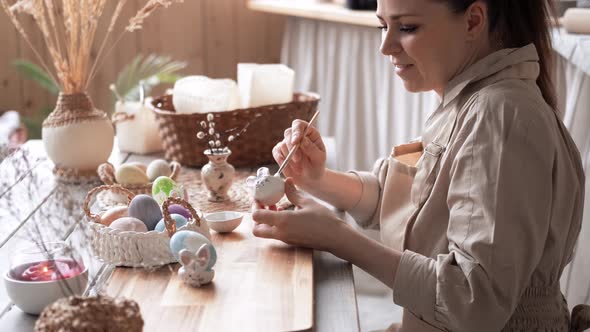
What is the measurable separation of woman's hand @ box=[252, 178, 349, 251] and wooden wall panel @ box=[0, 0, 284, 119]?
241 cm

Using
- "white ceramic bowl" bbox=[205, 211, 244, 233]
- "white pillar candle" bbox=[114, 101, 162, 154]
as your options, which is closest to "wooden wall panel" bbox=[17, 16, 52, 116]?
"white pillar candle" bbox=[114, 101, 162, 154]

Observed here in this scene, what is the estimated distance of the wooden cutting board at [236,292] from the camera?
3.28ft

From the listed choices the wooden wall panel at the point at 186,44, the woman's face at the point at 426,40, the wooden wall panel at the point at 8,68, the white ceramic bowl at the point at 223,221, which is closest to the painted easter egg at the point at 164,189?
the white ceramic bowl at the point at 223,221

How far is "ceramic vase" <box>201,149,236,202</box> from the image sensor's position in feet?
5.15

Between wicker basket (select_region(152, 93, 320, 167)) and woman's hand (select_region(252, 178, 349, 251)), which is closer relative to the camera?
woman's hand (select_region(252, 178, 349, 251))

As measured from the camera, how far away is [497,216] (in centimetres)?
111

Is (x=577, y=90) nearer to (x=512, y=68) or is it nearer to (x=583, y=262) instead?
(x=583, y=262)

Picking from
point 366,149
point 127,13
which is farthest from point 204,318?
point 127,13

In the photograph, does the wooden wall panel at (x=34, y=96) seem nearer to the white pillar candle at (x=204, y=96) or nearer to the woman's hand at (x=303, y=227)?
the white pillar candle at (x=204, y=96)

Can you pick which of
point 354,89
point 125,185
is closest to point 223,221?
point 125,185

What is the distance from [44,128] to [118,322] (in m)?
1.05

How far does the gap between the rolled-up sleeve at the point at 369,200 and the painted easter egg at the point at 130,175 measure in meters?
0.41

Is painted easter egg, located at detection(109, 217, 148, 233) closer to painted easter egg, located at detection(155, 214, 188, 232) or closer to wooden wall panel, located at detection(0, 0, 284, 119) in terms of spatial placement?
painted easter egg, located at detection(155, 214, 188, 232)

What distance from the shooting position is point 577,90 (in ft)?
6.27
